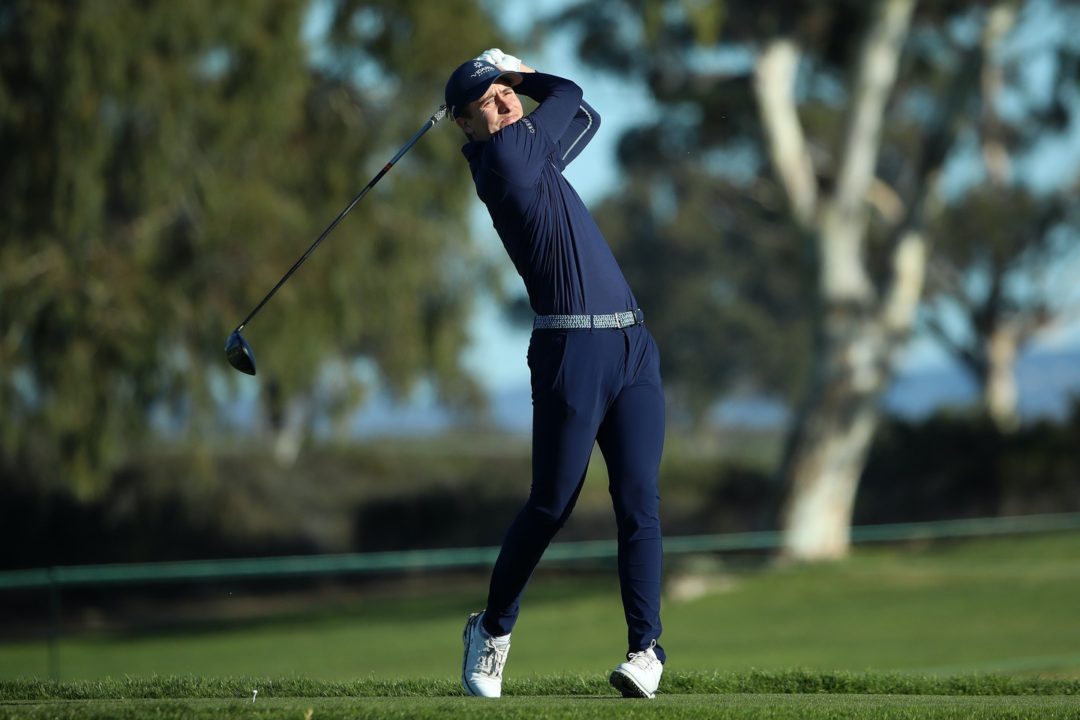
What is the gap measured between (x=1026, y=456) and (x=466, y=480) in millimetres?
9971

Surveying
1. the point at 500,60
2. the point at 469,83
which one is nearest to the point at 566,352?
the point at 469,83

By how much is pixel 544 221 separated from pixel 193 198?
1474 cm

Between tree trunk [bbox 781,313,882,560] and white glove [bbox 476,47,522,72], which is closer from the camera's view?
white glove [bbox 476,47,522,72]

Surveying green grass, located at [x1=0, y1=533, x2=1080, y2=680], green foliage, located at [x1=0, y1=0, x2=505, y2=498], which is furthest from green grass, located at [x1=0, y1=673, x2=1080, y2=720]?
green foliage, located at [x1=0, y1=0, x2=505, y2=498]

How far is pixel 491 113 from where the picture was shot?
5.34 meters

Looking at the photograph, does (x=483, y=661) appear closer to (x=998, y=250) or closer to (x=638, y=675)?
(x=638, y=675)

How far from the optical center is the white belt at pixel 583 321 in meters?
5.33

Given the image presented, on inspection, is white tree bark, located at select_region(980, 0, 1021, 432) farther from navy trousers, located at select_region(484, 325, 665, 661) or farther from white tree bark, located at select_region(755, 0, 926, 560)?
navy trousers, located at select_region(484, 325, 665, 661)

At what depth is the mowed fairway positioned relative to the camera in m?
5.10

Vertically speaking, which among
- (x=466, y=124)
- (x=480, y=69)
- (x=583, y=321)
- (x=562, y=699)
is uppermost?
(x=480, y=69)

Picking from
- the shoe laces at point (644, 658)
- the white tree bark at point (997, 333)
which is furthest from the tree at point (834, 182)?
the shoe laces at point (644, 658)

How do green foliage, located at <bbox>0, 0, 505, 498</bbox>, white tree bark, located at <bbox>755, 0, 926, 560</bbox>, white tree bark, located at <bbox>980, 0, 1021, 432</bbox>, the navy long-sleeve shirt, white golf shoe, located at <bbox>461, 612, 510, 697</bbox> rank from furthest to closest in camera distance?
white tree bark, located at <bbox>980, 0, 1021, 432</bbox> → white tree bark, located at <bbox>755, 0, 926, 560</bbox> → green foliage, located at <bbox>0, 0, 505, 498</bbox> → white golf shoe, located at <bbox>461, 612, 510, 697</bbox> → the navy long-sleeve shirt

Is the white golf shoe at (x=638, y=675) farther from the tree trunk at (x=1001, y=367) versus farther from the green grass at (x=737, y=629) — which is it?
the tree trunk at (x=1001, y=367)

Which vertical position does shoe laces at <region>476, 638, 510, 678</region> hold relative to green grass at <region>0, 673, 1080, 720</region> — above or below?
above
